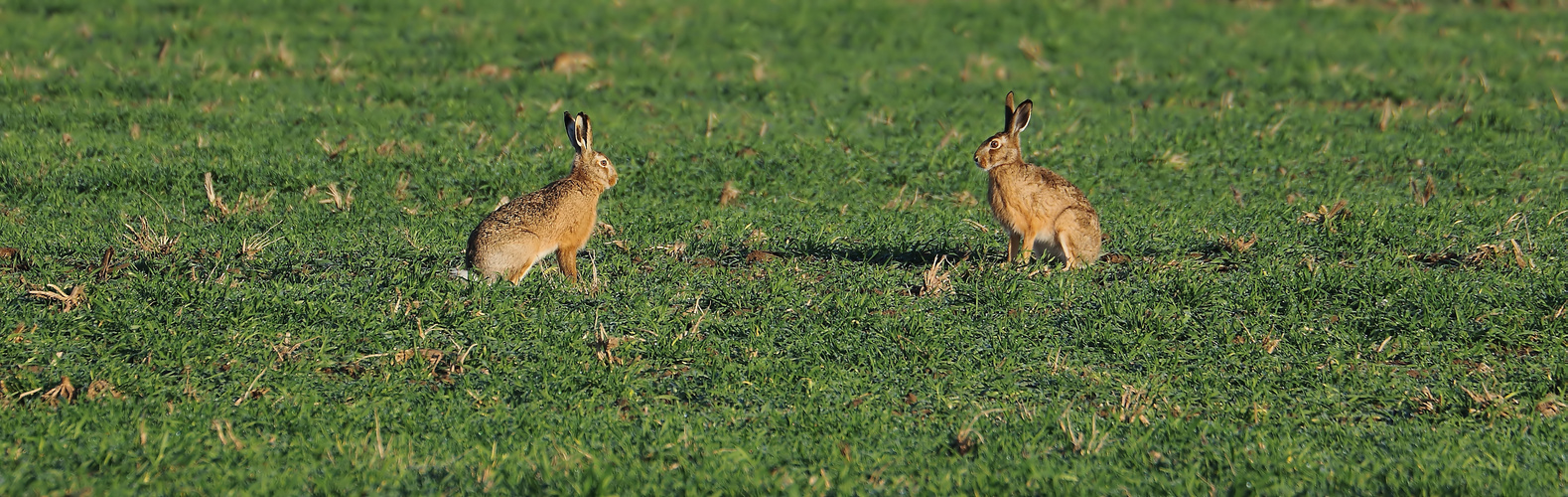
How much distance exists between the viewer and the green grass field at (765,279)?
5.27 m

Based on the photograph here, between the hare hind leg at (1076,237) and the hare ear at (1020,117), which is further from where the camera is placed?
the hare ear at (1020,117)

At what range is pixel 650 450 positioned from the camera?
5.29m

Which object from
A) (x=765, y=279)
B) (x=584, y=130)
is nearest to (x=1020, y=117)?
(x=765, y=279)

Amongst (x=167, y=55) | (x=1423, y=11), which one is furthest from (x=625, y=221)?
(x=1423, y=11)

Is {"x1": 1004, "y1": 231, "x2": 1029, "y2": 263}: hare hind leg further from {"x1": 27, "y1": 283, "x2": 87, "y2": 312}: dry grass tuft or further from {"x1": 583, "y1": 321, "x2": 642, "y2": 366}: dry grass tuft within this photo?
{"x1": 27, "y1": 283, "x2": 87, "y2": 312}: dry grass tuft

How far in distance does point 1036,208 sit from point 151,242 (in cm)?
466

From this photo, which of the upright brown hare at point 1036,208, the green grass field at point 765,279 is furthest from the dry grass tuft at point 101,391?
the upright brown hare at point 1036,208

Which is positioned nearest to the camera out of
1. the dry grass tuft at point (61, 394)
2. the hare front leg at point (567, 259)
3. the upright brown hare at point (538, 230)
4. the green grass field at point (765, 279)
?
the green grass field at point (765, 279)

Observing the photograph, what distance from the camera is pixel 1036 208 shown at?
7863mm

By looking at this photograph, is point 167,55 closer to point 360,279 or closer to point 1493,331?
point 360,279

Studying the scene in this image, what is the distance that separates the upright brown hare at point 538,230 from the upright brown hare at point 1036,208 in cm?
219

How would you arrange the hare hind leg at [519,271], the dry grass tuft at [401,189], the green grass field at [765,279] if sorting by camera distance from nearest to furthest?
the green grass field at [765,279] < the hare hind leg at [519,271] < the dry grass tuft at [401,189]

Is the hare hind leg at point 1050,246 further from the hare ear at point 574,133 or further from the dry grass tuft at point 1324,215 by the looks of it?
the hare ear at point 574,133

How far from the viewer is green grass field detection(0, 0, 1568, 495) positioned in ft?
17.3
